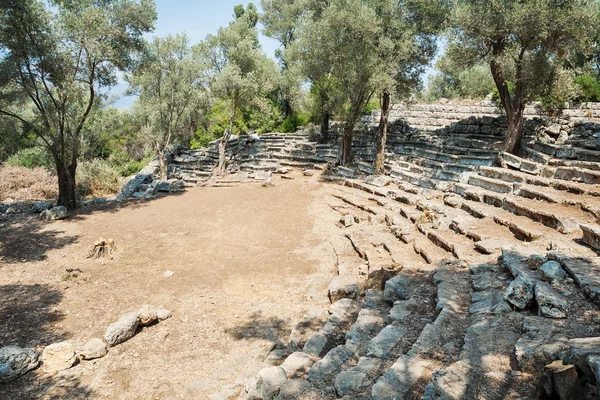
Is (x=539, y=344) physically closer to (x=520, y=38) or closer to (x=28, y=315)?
(x=28, y=315)

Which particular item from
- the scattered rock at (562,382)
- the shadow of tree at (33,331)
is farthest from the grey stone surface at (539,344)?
the shadow of tree at (33,331)

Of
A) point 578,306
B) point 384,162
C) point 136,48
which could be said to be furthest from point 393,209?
point 136,48

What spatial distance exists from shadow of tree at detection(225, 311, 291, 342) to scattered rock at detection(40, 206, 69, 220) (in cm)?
1051

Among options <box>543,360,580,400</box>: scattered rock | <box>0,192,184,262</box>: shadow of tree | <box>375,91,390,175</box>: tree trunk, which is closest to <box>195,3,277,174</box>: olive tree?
<box>375,91,390,175</box>: tree trunk

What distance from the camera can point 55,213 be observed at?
44.9 feet

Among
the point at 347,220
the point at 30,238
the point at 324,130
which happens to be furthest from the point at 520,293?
the point at 324,130

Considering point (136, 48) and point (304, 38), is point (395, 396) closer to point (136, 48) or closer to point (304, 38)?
point (136, 48)

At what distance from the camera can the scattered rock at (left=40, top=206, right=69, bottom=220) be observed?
44.7 feet

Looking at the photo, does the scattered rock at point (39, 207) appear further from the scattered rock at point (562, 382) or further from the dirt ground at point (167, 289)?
the scattered rock at point (562, 382)

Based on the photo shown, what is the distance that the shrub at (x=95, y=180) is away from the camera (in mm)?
21750

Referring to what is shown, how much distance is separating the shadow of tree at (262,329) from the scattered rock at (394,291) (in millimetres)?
2076

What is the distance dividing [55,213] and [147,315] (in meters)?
9.40

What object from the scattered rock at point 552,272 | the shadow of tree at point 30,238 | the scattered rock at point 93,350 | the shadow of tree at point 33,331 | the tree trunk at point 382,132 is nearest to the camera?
the shadow of tree at point 33,331

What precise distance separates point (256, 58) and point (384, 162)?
33.5 feet
